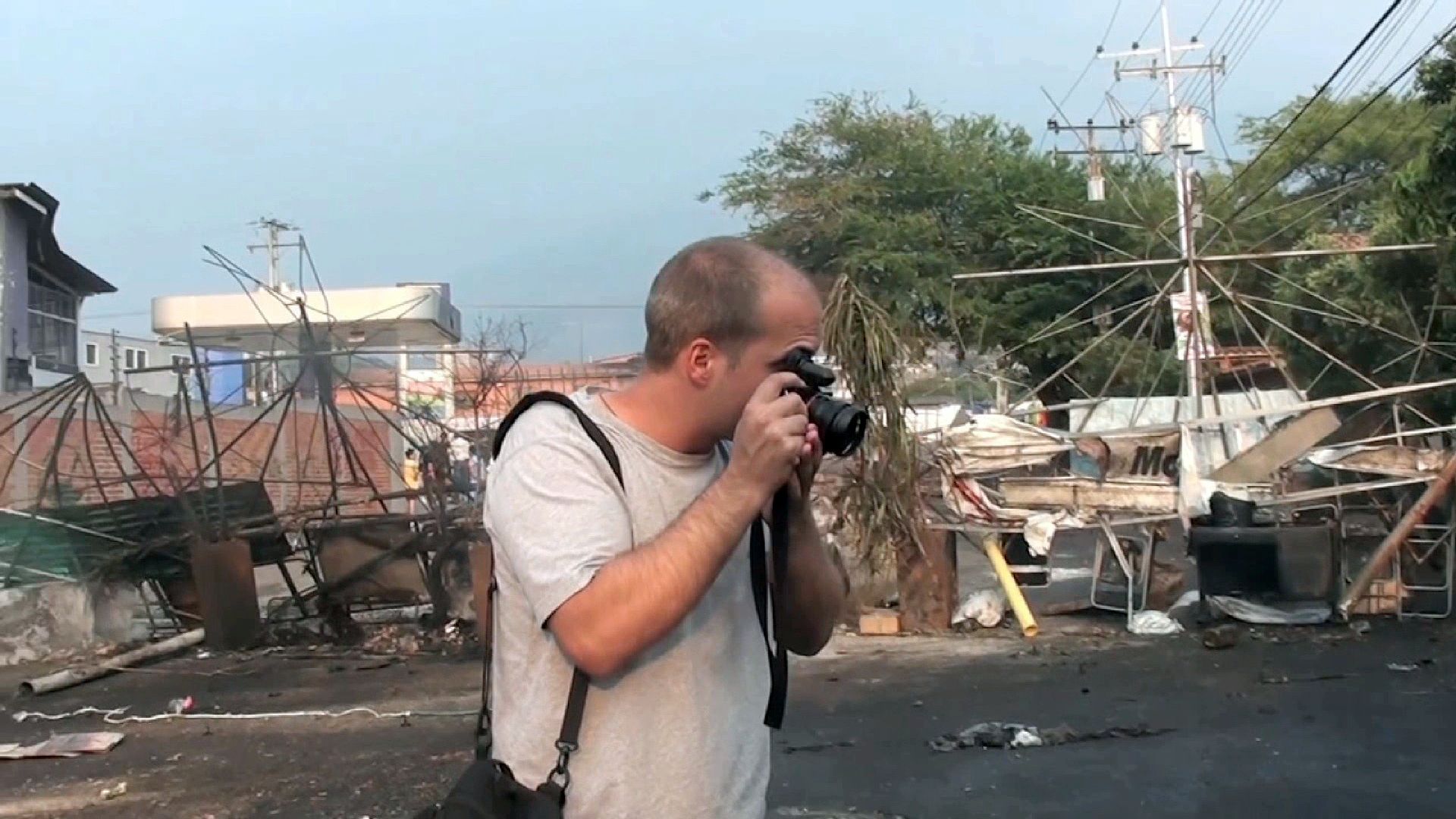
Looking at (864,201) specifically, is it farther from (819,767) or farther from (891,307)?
(819,767)

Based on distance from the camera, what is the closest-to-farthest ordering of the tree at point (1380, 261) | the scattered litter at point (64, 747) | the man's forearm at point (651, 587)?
the man's forearm at point (651, 587) < the scattered litter at point (64, 747) < the tree at point (1380, 261)

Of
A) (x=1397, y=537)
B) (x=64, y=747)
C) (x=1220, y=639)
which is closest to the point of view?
(x=64, y=747)

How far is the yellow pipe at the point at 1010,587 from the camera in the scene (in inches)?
521

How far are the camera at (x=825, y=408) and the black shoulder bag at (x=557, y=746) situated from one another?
180 millimetres

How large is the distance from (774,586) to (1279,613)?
11811 mm

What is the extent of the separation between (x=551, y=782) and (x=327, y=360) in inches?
471

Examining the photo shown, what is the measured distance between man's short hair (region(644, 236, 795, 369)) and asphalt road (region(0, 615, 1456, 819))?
5196mm

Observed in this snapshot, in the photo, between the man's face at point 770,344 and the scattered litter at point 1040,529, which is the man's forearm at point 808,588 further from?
the scattered litter at point 1040,529

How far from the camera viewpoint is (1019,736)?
8492 mm

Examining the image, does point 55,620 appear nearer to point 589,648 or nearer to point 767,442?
point 589,648

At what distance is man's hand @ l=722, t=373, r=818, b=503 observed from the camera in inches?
78.6

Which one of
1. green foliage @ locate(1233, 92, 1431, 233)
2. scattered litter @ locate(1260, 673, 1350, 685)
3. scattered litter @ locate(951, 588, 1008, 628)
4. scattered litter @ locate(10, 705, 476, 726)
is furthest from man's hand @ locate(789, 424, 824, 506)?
green foliage @ locate(1233, 92, 1431, 233)

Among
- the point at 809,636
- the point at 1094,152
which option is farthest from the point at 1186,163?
the point at 809,636

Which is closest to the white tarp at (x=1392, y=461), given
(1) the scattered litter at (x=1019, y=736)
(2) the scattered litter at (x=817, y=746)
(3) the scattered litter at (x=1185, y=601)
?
(3) the scattered litter at (x=1185, y=601)
